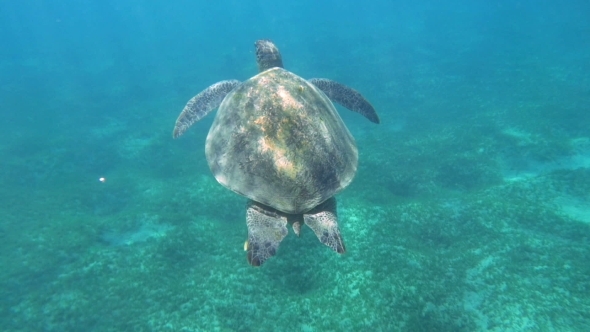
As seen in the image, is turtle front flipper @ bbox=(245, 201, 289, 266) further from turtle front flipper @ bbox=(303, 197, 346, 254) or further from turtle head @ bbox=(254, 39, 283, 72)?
turtle head @ bbox=(254, 39, 283, 72)

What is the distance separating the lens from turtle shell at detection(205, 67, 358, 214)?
13.7 ft

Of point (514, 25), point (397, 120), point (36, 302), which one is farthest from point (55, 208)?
point (514, 25)

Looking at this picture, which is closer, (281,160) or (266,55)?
(281,160)

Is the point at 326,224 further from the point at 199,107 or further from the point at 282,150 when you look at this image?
the point at 199,107

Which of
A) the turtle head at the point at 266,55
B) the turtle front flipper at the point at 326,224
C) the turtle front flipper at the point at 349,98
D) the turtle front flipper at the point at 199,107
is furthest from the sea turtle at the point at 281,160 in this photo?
the turtle front flipper at the point at 349,98

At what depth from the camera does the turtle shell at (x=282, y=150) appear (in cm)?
417

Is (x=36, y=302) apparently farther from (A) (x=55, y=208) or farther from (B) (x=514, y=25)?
(B) (x=514, y=25)

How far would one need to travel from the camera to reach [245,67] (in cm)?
2616

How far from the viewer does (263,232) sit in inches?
170

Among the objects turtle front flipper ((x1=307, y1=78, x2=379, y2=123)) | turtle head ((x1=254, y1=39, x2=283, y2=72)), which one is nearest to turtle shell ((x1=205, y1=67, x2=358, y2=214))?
turtle head ((x1=254, y1=39, x2=283, y2=72))

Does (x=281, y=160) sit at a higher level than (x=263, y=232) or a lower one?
higher

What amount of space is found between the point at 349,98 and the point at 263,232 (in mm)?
4376

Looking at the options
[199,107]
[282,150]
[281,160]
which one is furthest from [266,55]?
[281,160]

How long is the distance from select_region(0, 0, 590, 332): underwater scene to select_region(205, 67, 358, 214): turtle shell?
0.19 ft
